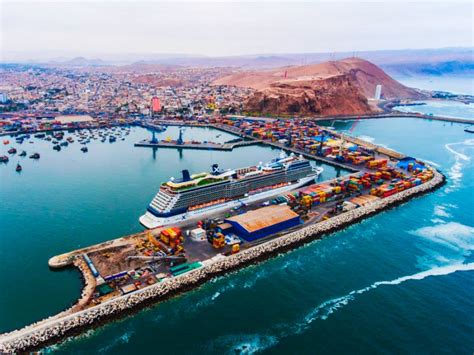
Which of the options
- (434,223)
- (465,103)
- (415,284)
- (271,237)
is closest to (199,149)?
(271,237)

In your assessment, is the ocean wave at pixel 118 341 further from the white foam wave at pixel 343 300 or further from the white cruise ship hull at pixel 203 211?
the white cruise ship hull at pixel 203 211

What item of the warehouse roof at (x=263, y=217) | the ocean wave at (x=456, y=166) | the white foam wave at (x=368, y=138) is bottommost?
the ocean wave at (x=456, y=166)

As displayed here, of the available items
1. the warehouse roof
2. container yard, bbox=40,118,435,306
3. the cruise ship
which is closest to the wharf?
container yard, bbox=40,118,435,306

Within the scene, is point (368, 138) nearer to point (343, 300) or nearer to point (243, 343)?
point (343, 300)

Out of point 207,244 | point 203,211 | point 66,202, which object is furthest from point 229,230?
point 66,202

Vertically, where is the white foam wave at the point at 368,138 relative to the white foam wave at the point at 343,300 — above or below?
above

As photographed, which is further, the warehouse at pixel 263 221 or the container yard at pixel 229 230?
the warehouse at pixel 263 221

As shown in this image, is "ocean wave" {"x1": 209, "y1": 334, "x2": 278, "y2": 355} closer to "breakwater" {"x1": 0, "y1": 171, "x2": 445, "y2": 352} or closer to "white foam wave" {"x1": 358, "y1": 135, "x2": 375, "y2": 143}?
"breakwater" {"x1": 0, "y1": 171, "x2": 445, "y2": 352}

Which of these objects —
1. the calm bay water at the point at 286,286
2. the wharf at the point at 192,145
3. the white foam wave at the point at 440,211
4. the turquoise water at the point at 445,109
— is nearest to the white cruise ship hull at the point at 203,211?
the calm bay water at the point at 286,286
